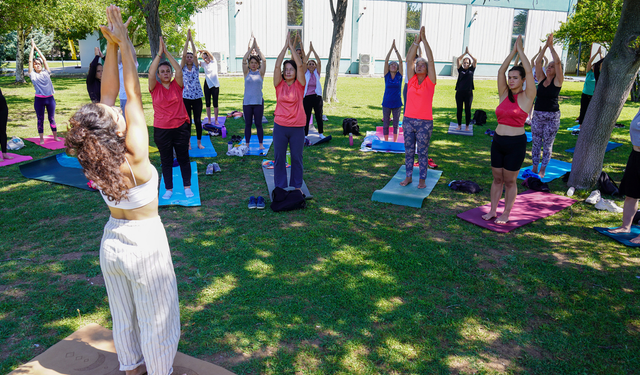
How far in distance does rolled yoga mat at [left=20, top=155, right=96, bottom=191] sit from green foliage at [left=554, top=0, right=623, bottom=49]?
17533 millimetres

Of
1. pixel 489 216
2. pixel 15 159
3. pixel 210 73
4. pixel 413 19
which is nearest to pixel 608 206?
pixel 489 216

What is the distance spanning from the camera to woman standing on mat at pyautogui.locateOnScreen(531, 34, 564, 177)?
6.75 m

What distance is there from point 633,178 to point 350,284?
12.5 ft

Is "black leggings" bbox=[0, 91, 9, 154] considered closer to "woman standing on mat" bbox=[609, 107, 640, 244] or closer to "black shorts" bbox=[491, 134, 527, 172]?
"black shorts" bbox=[491, 134, 527, 172]

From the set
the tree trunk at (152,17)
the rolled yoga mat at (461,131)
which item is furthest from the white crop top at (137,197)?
the tree trunk at (152,17)

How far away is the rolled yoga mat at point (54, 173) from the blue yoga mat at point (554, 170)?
7.80m

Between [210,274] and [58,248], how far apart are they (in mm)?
1973

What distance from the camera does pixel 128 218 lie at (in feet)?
7.95

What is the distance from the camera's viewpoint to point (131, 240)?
2400 millimetres

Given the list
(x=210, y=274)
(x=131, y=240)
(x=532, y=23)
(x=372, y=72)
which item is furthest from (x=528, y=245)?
(x=532, y=23)

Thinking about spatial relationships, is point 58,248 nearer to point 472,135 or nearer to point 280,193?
point 280,193

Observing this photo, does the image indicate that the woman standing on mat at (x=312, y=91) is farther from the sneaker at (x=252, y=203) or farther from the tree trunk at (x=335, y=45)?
the tree trunk at (x=335, y=45)

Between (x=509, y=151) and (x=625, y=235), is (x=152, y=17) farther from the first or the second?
(x=625, y=235)

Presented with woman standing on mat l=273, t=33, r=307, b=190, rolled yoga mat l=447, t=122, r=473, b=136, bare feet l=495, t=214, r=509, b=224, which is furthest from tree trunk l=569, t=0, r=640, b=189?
woman standing on mat l=273, t=33, r=307, b=190
